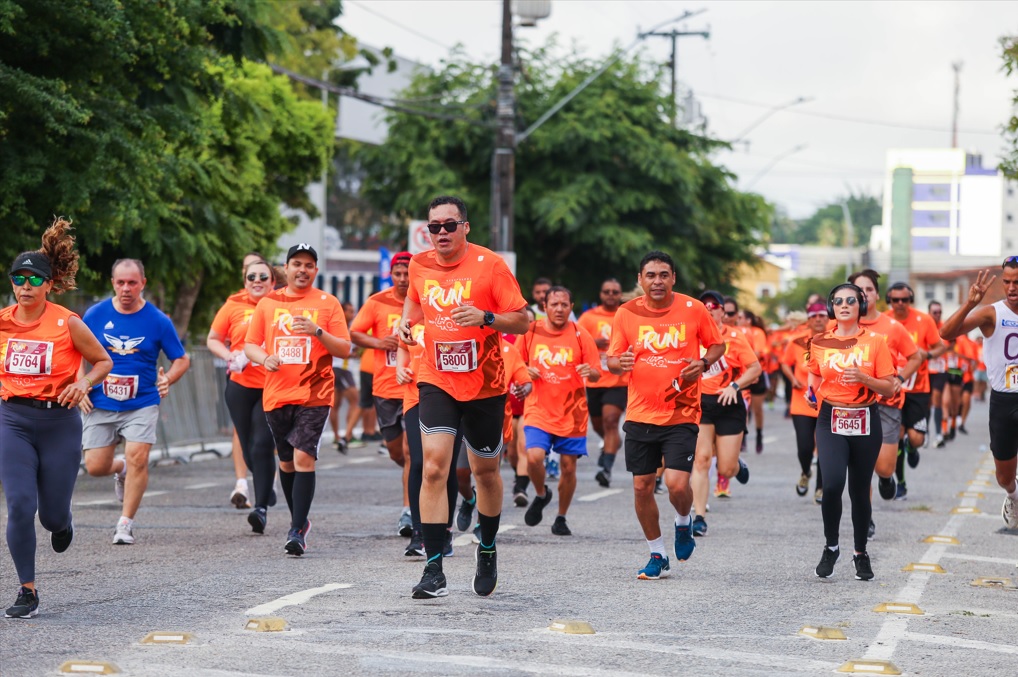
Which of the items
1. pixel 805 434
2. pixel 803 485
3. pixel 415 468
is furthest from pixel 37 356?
pixel 803 485

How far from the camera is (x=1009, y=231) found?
142m

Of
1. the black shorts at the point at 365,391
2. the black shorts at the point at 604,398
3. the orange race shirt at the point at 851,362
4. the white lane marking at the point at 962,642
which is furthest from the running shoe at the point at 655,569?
the black shorts at the point at 365,391

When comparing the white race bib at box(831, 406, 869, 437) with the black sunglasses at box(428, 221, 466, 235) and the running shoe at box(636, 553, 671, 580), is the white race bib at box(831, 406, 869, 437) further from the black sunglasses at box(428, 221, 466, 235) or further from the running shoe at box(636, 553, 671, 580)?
the black sunglasses at box(428, 221, 466, 235)

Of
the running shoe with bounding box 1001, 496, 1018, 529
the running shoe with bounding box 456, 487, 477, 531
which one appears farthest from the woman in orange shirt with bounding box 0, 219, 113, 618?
the running shoe with bounding box 1001, 496, 1018, 529

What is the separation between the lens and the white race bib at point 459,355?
323 inches

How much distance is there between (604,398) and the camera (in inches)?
669

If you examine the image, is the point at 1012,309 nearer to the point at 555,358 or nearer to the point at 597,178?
the point at 555,358

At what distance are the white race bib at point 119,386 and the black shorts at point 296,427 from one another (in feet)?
3.65

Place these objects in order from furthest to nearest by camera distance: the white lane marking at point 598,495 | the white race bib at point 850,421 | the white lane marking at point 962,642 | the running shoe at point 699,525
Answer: the white lane marking at point 598,495, the running shoe at point 699,525, the white race bib at point 850,421, the white lane marking at point 962,642

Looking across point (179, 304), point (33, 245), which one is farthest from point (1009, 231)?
point (33, 245)

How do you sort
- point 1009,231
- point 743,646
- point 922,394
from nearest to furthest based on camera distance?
→ point 743,646 < point 922,394 < point 1009,231

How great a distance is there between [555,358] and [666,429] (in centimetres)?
332

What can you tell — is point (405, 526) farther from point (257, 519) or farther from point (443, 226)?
point (443, 226)

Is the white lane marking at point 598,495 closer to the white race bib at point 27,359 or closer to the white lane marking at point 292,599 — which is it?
the white lane marking at point 292,599
